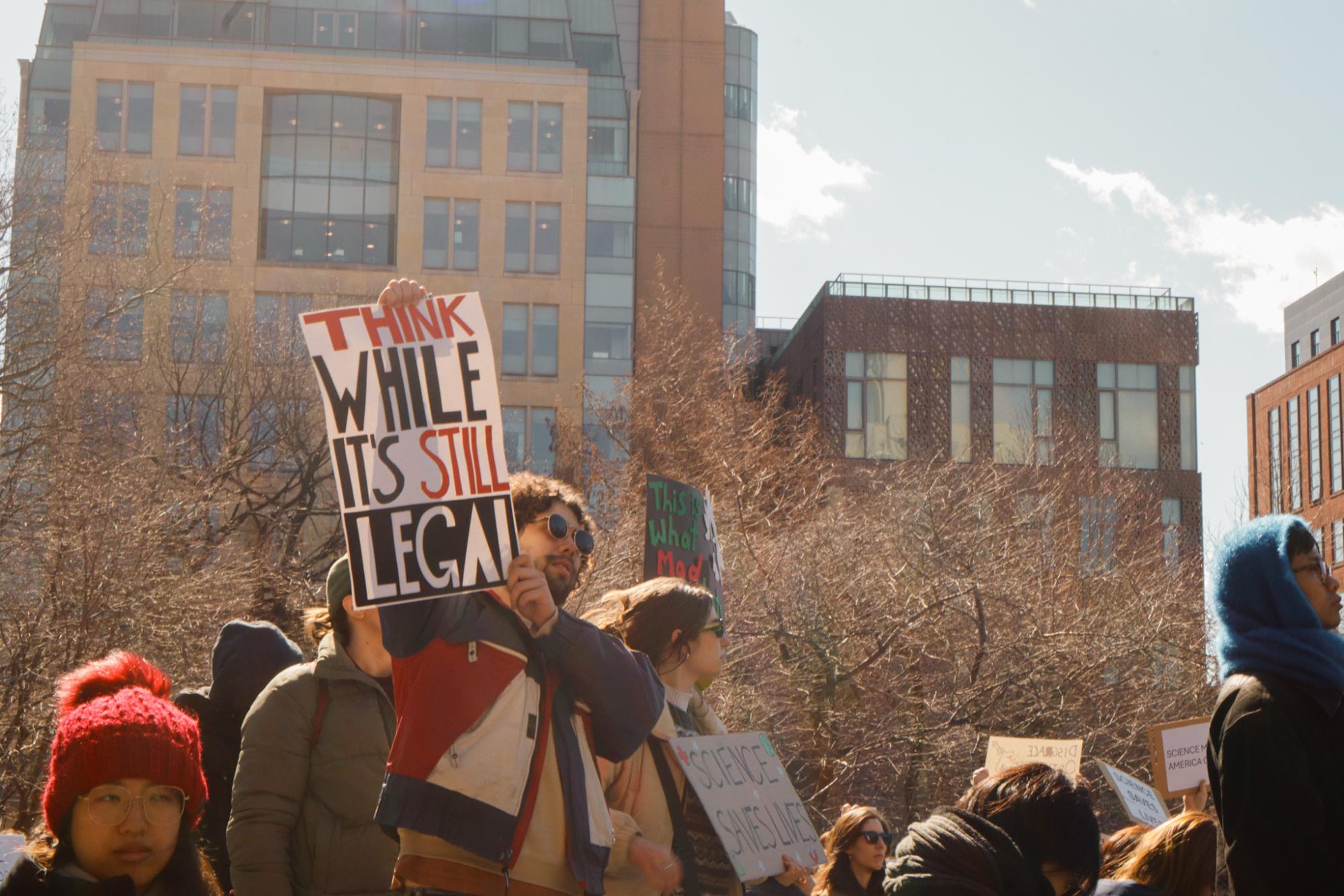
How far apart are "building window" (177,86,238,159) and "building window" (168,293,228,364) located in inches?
722

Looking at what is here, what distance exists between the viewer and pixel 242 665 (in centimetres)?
562

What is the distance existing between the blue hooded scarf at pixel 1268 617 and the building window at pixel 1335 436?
9152cm

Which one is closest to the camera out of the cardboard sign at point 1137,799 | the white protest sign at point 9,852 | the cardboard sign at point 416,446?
the white protest sign at point 9,852

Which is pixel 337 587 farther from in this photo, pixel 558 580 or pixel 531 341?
pixel 531 341

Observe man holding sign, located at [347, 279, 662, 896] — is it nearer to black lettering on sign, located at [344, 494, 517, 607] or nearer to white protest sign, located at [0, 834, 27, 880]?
black lettering on sign, located at [344, 494, 517, 607]

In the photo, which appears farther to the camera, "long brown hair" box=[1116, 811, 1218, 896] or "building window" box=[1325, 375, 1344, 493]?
"building window" box=[1325, 375, 1344, 493]

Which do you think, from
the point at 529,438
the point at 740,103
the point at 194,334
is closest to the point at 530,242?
the point at 529,438

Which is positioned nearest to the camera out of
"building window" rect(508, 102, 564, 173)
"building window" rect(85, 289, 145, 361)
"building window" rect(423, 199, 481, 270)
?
"building window" rect(85, 289, 145, 361)

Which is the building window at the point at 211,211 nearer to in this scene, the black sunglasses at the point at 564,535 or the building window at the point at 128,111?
the building window at the point at 128,111

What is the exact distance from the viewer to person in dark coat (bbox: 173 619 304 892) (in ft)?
18.3

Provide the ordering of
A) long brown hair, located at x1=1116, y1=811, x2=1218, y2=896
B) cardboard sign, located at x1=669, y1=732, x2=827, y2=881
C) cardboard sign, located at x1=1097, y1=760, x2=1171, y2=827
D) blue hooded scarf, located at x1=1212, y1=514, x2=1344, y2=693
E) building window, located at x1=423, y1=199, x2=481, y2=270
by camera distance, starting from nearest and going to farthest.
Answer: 1. blue hooded scarf, located at x1=1212, y1=514, x2=1344, y2=693
2. cardboard sign, located at x1=669, y1=732, x2=827, y2=881
3. long brown hair, located at x1=1116, y1=811, x2=1218, y2=896
4. cardboard sign, located at x1=1097, y1=760, x2=1171, y2=827
5. building window, located at x1=423, y1=199, x2=481, y2=270

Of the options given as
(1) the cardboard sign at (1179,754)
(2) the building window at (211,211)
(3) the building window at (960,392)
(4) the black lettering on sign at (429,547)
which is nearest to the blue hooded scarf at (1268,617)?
(4) the black lettering on sign at (429,547)

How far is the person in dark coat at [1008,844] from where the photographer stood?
3477mm

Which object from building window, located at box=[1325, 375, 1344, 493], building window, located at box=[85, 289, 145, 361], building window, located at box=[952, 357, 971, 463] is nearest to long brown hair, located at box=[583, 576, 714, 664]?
building window, located at box=[85, 289, 145, 361]
